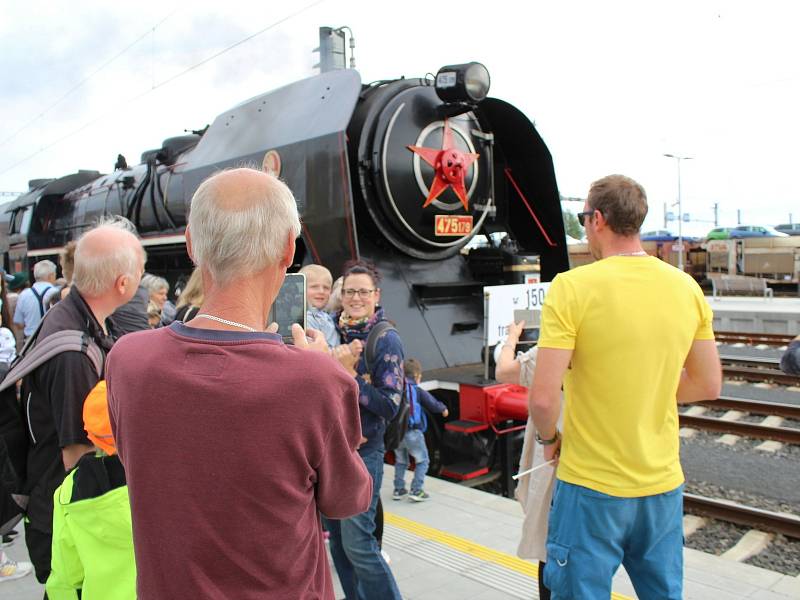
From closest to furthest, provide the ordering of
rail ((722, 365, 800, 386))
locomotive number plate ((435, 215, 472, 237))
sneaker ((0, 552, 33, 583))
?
sneaker ((0, 552, 33, 583)), locomotive number plate ((435, 215, 472, 237)), rail ((722, 365, 800, 386))

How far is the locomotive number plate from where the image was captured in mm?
5691

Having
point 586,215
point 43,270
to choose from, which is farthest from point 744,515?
point 43,270

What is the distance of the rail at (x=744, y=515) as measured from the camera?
4352 millimetres

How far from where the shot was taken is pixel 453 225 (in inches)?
228

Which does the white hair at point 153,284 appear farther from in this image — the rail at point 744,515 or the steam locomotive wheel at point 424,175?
the rail at point 744,515

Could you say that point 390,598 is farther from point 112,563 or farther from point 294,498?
point 294,498

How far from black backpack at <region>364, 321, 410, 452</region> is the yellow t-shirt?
0.92m

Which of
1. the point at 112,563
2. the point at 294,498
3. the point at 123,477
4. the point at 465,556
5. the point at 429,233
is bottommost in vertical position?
the point at 465,556

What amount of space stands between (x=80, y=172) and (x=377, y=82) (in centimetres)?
996

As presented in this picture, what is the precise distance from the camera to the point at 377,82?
5.72 metres

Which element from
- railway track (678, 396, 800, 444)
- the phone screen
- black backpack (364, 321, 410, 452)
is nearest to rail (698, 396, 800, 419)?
railway track (678, 396, 800, 444)

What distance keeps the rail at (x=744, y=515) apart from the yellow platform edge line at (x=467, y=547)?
1955 mm

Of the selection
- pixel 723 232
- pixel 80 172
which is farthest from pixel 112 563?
pixel 723 232

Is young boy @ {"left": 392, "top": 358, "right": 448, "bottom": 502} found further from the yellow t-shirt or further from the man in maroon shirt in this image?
the man in maroon shirt
